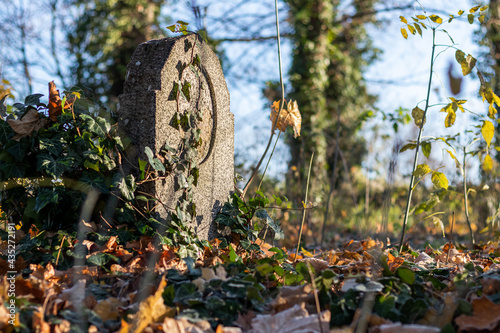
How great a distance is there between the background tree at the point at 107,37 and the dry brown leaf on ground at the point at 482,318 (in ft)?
27.6

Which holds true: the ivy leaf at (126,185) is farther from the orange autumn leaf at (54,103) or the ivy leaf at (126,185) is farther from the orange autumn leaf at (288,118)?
the orange autumn leaf at (288,118)

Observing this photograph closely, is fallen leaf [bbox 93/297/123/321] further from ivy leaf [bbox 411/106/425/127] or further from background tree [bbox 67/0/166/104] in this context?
background tree [bbox 67/0/166/104]

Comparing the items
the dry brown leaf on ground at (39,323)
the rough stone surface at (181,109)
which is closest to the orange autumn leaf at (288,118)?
the rough stone surface at (181,109)

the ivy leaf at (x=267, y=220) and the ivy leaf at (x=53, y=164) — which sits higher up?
the ivy leaf at (x=53, y=164)

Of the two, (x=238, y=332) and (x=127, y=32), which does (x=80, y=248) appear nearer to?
(x=238, y=332)

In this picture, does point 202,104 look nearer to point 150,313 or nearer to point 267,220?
point 267,220

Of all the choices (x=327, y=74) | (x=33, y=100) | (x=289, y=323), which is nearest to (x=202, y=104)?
(x=33, y=100)

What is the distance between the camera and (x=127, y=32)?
29.5ft

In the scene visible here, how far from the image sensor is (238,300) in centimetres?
143

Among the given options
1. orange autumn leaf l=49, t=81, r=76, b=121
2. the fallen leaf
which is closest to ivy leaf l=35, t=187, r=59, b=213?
orange autumn leaf l=49, t=81, r=76, b=121

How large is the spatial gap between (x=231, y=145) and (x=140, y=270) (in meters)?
1.28

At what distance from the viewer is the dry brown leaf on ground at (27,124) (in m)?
2.01

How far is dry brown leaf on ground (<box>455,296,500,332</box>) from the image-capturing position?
3.97ft

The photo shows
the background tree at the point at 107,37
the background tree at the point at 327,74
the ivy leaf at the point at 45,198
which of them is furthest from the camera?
the background tree at the point at 107,37
